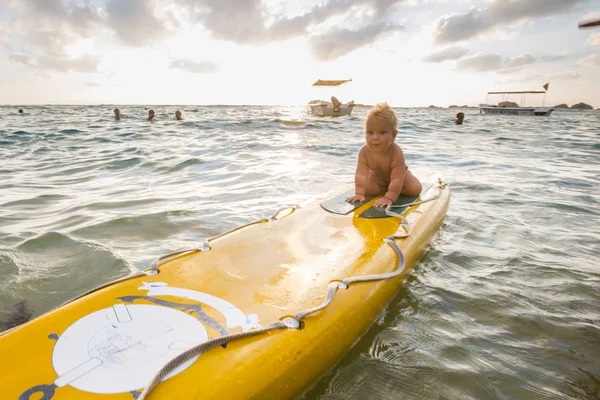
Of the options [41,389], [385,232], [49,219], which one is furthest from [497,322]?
[49,219]

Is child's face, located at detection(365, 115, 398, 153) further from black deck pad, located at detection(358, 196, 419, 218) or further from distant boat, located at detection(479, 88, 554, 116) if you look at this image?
distant boat, located at detection(479, 88, 554, 116)

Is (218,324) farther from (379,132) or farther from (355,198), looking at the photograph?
(379,132)

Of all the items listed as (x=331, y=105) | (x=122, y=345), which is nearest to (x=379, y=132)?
(x=122, y=345)

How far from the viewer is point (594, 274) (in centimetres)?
329

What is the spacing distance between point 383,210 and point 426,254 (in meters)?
0.69

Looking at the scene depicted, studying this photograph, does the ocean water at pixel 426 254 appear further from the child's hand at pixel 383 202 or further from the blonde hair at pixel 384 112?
the blonde hair at pixel 384 112

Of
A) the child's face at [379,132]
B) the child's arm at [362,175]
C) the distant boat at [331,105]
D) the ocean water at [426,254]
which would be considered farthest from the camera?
the distant boat at [331,105]

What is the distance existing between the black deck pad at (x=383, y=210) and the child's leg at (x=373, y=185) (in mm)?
294

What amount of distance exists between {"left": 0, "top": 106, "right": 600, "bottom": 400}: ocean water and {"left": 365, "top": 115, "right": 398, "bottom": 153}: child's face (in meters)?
1.33

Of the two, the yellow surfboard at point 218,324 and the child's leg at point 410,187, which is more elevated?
the child's leg at point 410,187

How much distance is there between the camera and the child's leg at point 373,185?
14.3ft

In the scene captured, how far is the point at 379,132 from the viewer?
3.86 meters

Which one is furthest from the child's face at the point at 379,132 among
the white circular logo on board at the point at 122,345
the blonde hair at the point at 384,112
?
the white circular logo on board at the point at 122,345

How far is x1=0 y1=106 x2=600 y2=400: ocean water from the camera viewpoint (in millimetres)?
2152
